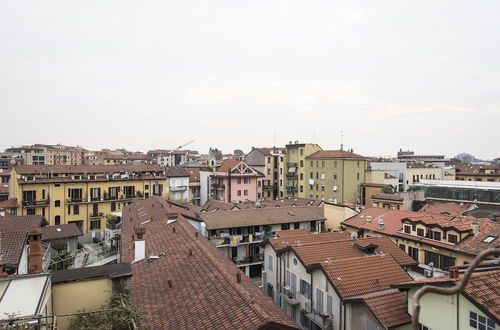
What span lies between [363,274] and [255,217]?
16.0 metres

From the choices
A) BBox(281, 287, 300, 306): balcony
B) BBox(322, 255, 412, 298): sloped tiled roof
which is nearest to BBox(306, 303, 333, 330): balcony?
BBox(281, 287, 300, 306): balcony

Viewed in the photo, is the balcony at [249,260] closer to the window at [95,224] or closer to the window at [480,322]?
the window at [480,322]

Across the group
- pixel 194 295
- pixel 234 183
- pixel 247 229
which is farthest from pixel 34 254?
pixel 234 183

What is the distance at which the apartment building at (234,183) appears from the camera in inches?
2245

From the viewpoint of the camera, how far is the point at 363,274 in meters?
17.0

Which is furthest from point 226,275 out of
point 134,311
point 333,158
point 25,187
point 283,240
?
point 333,158

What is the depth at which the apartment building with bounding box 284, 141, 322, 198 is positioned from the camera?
62875 millimetres

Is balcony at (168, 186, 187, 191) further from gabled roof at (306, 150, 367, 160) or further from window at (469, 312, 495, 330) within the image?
window at (469, 312, 495, 330)

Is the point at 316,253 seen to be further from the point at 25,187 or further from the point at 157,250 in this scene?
the point at 25,187

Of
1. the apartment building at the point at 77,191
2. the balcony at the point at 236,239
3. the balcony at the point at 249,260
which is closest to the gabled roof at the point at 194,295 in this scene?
the balcony at the point at 236,239

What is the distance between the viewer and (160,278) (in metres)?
12.9

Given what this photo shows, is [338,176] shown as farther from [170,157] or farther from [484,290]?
[170,157]

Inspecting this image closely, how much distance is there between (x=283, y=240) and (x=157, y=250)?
32.6ft

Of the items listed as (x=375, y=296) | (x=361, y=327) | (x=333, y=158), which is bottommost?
(x=361, y=327)
